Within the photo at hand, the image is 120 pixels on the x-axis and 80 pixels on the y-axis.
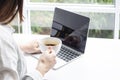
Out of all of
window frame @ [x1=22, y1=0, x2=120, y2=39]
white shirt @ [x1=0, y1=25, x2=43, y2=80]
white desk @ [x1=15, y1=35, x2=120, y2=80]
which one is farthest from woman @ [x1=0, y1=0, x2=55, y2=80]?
window frame @ [x1=22, y1=0, x2=120, y2=39]

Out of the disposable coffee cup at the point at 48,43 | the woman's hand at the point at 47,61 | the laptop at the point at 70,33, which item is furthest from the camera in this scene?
the laptop at the point at 70,33

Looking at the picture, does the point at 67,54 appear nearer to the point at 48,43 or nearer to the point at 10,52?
the point at 48,43

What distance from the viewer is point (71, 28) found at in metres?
1.38

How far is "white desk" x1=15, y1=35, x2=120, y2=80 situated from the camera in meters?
1.15

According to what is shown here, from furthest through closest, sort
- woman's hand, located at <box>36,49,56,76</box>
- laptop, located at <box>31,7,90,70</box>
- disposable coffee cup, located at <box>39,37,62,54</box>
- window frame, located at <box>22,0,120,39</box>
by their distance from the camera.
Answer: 1. window frame, located at <box>22,0,120,39</box>
2. laptop, located at <box>31,7,90,70</box>
3. disposable coffee cup, located at <box>39,37,62,54</box>
4. woman's hand, located at <box>36,49,56,76</box>

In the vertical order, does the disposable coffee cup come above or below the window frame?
below

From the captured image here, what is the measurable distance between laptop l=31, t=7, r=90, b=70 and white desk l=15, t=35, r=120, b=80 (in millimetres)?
46

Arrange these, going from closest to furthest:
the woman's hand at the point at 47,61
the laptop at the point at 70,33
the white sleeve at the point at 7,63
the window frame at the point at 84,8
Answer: the white sleeve at the point at 7,63 → the woman's hand at the point at 47,61 → the laptop at the point at 70,33 → the window frame at the point at 84,8

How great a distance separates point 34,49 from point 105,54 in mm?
388

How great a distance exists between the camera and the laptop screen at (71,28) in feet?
4.33

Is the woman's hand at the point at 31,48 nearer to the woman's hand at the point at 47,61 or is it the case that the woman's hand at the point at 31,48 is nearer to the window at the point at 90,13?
the woman's hand at the point at 47,61

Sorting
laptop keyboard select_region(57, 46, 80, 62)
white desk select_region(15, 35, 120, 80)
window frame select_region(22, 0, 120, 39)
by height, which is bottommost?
white desk select_region(15, 35, 120, 80)

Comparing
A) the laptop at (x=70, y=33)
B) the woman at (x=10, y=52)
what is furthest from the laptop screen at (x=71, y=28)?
the woman at (x=10, y=52)

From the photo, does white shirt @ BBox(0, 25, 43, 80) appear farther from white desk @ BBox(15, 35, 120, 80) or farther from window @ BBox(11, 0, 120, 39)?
window @ BBox(11, 0, 120, 39)
